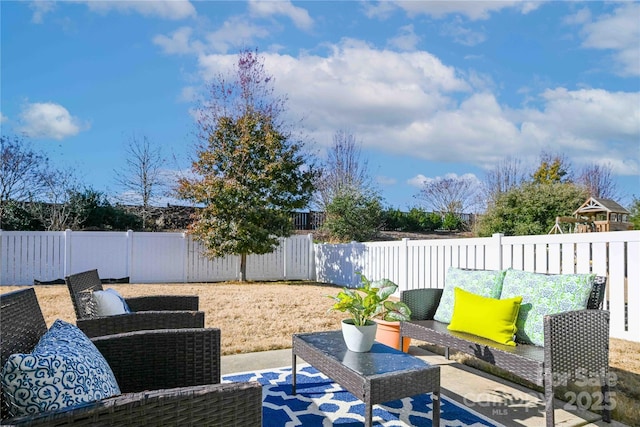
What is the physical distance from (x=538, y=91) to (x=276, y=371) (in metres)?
14.3

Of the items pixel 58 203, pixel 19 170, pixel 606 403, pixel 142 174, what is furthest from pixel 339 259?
pixel 19 170

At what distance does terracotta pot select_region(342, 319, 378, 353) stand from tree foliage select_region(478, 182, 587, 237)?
10969mm

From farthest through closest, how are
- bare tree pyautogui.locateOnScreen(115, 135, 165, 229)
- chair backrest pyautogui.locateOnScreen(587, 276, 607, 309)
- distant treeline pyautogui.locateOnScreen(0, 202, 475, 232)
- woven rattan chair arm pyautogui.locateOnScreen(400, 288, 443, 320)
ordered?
bare tree pyautogui.locateOnScreen(115, 135, 165, 229) → distant treeline pyautogui.locateOnScreen(0, 202, 475, 232) → woven rattan chair arm pyautogui.locateOnScreen(400, 288, 443, 320) → chair backrest pyautogui.locateOnScreen(587, 276, 607, 309)

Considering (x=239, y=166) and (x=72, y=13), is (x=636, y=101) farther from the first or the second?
(x=72, y=13)

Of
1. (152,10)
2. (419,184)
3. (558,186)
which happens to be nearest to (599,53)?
(558,186)

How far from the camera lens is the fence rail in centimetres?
454

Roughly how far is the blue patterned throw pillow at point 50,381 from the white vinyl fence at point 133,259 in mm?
Result: 9368

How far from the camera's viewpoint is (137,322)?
2.86 metres

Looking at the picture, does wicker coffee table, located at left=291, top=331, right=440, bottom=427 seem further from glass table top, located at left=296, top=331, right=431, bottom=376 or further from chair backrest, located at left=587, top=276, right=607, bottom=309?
chair backrest, located at left=587, top=276, right=607, bottom=309

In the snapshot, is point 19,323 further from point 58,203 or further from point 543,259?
point 58,203

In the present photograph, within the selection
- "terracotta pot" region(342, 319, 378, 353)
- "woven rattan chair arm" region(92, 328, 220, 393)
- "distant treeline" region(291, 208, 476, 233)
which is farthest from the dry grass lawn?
"distant treeline" region(291, 208, 476, 233)

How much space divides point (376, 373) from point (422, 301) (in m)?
1.76

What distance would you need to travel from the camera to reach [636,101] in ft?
36.8

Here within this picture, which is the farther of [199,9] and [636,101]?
[636,101]
